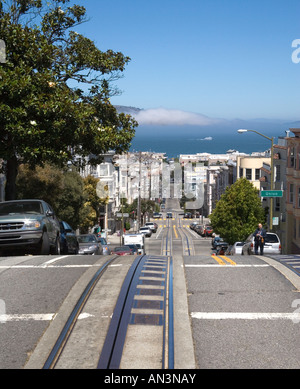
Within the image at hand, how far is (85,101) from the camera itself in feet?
88.7

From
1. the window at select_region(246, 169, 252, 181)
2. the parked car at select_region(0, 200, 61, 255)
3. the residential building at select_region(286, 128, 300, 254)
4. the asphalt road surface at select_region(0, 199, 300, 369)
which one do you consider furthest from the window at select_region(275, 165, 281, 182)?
the asphalt road surface at select_region(0, 199, 300, 369)

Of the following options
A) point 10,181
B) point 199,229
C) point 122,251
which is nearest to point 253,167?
point 199,229

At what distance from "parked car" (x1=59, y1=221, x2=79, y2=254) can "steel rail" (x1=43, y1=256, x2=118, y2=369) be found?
25.6ft

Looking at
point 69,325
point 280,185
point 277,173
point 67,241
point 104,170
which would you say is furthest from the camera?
point 104,170

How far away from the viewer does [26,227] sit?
622 inches

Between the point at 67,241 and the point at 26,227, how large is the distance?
5.13 m

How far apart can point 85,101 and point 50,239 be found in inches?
452

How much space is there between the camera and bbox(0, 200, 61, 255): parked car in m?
15.7

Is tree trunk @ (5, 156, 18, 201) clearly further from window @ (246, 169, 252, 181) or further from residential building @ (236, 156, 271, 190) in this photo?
window @ (246, 169, 252, 181)

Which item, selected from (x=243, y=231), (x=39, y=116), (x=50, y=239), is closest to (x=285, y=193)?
(x=243, y=231)

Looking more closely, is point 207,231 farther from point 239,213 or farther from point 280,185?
point 280,185

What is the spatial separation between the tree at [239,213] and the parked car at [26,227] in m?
40.5

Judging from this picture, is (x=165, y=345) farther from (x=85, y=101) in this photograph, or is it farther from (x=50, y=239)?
(x=85, y=101)
